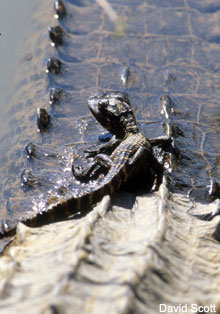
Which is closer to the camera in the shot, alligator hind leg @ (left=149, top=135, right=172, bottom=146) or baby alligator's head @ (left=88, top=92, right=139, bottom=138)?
alligator hind leg @ (left=149, top=135, right=172, bottom=146)

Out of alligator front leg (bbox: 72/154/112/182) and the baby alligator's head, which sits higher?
the baby alligator's head

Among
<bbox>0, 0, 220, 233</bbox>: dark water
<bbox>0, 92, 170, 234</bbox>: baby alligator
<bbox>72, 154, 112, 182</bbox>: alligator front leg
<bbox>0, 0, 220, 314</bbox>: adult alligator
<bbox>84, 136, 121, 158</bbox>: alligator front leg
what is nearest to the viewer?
<bbox>0, 0, 220, 314</bbox>: adult alligator

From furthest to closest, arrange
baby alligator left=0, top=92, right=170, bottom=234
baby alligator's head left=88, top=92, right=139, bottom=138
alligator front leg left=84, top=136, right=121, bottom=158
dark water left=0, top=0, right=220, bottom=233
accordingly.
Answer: baby alligator's head left=88, top=92, right=139, bottom=138, alligator front leg left=84, top=136, right=121, bottom=158, dark water left=0, top=0, right=220, bottom=233, baby alligator left=0, top=92, right=170, bottom=234

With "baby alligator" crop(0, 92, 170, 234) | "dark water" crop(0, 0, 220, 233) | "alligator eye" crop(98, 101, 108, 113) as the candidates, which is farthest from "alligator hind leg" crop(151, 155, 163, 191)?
"alligator eye" crop(98, 101, 108, 113)

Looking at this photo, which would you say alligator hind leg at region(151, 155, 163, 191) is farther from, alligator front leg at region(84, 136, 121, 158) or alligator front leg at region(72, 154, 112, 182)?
alligator front leg at region(84, 136, 121, 158)

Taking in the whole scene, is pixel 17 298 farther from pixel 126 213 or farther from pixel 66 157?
pixel 66 157

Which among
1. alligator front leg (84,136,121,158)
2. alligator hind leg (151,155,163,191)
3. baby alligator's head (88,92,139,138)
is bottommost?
alligator hind leg (151,155,163,191)

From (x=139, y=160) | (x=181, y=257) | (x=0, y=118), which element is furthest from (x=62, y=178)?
(x=0, y=118)

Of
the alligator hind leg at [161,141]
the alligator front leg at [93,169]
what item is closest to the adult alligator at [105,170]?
the alligator front leg at [93,169]
